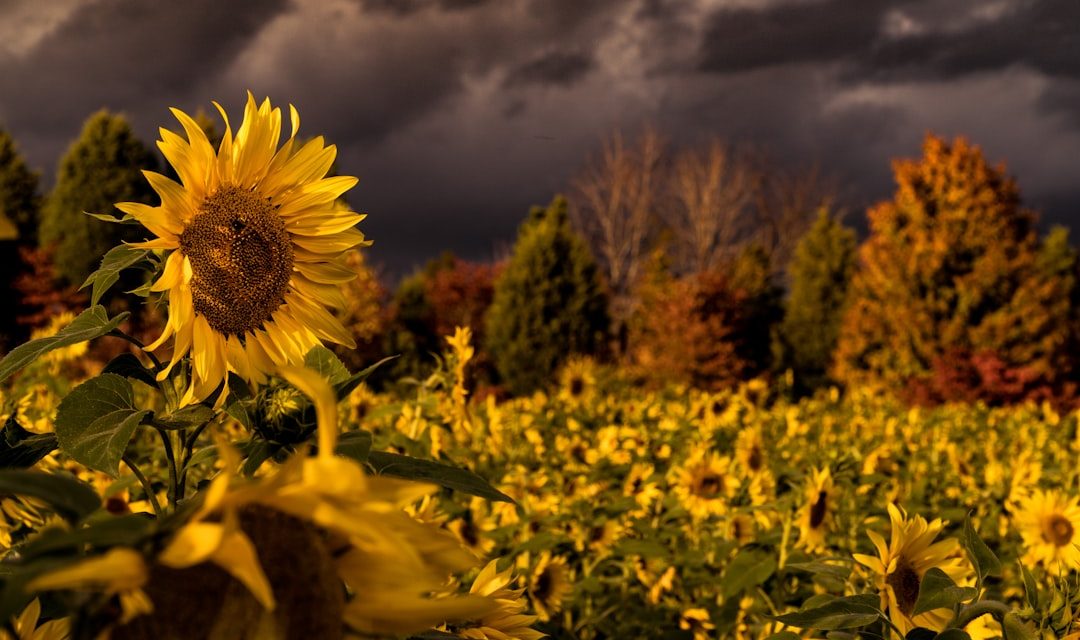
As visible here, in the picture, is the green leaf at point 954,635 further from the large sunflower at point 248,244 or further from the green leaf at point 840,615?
the large sunflower at point 248,244

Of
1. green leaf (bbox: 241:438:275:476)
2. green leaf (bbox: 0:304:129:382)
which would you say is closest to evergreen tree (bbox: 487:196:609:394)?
green leaf (bbox: 0:304:129:382)

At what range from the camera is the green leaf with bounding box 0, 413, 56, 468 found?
0.94 meters

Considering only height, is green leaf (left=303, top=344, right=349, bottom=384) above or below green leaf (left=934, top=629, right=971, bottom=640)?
above

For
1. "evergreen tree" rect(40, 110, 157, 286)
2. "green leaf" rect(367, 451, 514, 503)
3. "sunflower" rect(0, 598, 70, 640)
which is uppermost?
"evergreen tree" rect(40, 110, 157, 286)

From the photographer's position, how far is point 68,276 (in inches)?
645

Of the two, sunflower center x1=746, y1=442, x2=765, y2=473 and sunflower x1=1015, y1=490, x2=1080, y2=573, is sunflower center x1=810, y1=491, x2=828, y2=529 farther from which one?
sunflower center x1=746, y1=442, x2=765, y2=473

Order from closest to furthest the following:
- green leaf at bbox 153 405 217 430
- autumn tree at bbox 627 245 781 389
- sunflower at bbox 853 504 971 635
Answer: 1. green leaf at bbox 153 405 217 430
2. sunflower at bbox 853 504 971 635
3. autumn tree at bbox 627 245 781 389

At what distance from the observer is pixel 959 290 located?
13.1 metres

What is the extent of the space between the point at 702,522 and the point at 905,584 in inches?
86.5

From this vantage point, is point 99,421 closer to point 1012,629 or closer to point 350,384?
point 350,384

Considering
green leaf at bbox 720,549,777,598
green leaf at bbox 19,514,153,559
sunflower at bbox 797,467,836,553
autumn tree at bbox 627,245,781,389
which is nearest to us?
green leaf at bbox 19,514,153,559

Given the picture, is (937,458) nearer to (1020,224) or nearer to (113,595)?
(113,595)

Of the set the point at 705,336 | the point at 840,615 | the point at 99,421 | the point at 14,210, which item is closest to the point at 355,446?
the point at 99,421

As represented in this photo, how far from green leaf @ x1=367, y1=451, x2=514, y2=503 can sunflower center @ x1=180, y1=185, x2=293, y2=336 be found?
34cm
